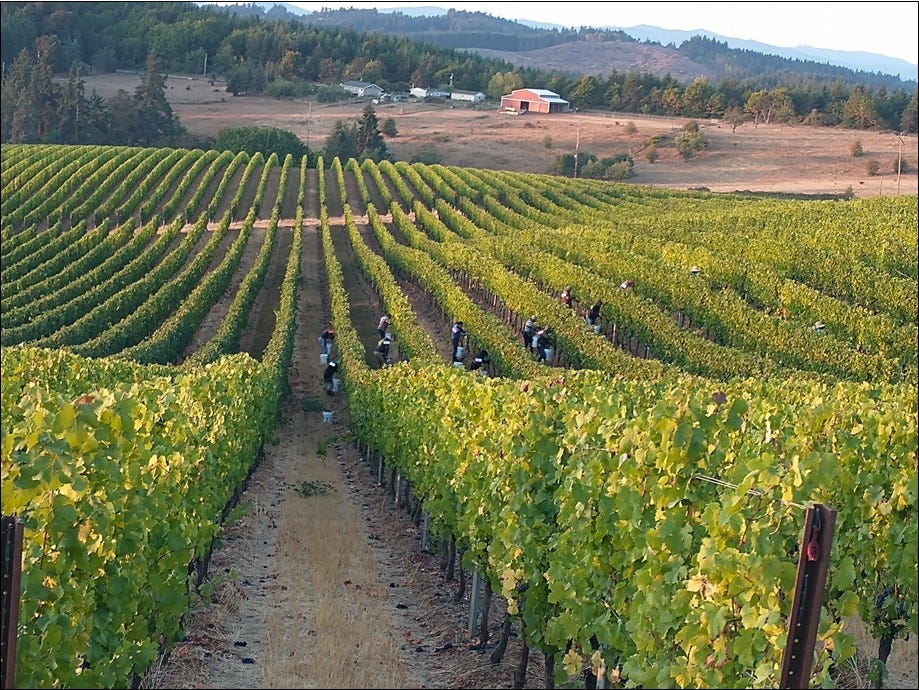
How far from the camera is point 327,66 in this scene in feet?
373

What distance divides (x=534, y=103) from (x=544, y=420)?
92.2 metres

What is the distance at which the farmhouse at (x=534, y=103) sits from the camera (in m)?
99.2

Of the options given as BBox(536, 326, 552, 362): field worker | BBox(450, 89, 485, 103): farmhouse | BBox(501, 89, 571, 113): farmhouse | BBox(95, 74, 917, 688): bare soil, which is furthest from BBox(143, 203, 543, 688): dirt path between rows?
BBox(450, 89, 485, 103): farmhouse

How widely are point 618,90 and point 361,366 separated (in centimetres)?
8528

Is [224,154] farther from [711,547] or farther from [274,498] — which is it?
[711,547]

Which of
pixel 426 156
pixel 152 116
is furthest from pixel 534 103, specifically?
pixel 152 116

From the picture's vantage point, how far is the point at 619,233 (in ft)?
147

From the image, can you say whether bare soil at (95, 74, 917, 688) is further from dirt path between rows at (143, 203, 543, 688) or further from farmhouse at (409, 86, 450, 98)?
farmhouse at (409, 86, 450, 98)

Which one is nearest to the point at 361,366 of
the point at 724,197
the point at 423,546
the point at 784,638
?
the point at 423,546

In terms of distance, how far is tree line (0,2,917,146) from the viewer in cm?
10138

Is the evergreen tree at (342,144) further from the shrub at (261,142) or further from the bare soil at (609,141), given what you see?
the bare soil at (609,141)

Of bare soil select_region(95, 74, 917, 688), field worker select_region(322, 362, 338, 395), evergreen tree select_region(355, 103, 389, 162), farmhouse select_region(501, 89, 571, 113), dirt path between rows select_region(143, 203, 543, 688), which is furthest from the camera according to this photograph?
farmhouse select_region(501, 89, 571, 113)

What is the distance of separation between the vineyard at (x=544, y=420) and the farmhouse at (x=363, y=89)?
5570cm

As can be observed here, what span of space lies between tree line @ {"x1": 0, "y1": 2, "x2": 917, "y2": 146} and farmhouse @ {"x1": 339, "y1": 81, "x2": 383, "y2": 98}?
199 centimetres
